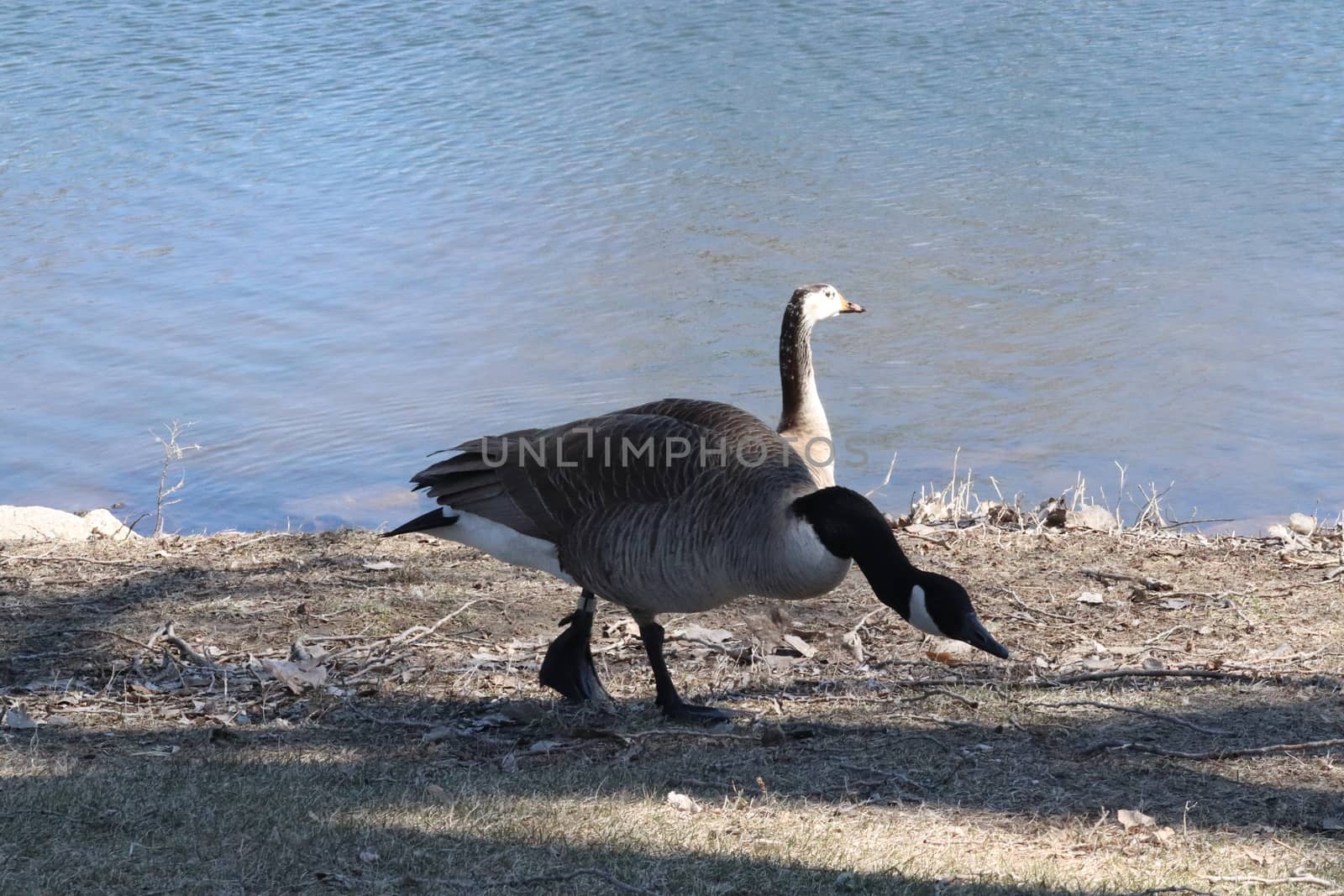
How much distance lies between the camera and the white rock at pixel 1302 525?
700cm

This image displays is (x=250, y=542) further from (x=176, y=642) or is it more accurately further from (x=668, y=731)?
(x=668, y=731)

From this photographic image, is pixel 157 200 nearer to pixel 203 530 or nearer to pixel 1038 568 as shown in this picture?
pixel 203 530

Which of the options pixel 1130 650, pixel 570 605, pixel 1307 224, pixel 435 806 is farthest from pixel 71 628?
pixel 1307 224

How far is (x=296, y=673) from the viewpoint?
510 cm

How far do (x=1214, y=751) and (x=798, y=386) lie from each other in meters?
3.00

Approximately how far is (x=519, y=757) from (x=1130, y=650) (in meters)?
2.41

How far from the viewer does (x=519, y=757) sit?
4.43 meters

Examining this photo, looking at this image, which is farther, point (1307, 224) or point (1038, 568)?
point (1307, 224)

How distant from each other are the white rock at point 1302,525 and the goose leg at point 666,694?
12.2 ft

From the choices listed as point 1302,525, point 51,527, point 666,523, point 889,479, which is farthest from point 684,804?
point 51,527

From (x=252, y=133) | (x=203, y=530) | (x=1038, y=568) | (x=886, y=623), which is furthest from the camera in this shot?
(x=252, y=133)

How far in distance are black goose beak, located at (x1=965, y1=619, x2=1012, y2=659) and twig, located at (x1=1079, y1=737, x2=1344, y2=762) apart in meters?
0.69

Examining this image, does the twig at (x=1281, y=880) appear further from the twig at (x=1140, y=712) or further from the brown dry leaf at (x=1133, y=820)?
the twig at (x=1140, y=712)

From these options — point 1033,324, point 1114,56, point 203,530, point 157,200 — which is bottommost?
point 203,530
